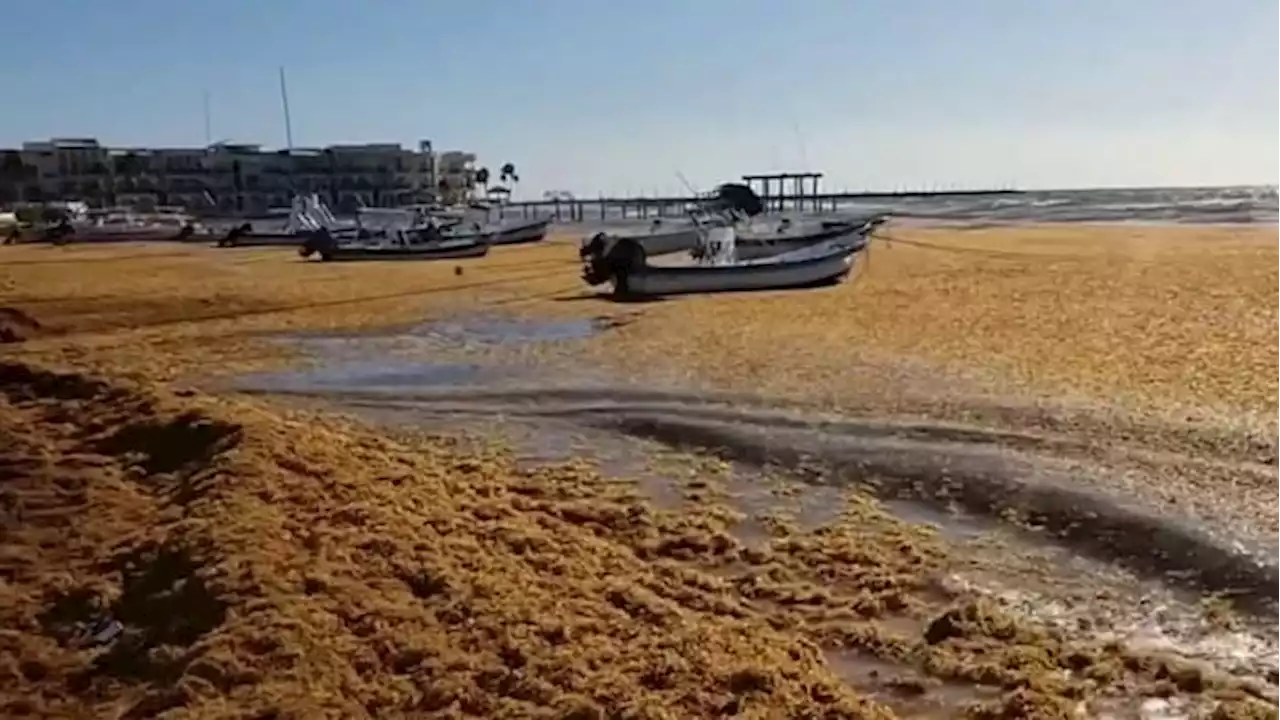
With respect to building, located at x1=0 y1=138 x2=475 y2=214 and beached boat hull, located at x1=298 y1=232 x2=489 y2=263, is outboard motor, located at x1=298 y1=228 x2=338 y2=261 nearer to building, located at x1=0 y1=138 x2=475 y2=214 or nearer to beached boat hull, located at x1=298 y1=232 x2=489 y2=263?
beached boat hull, located at x1=298 y1=232 x2=489 y2=263

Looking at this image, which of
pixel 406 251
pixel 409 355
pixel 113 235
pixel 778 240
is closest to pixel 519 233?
pixel 406 251

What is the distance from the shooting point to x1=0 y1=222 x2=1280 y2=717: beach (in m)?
5.86

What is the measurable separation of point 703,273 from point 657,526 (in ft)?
61.6

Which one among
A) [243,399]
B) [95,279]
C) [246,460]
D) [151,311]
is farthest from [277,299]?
[246,460]

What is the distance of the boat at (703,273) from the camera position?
88.0 feet

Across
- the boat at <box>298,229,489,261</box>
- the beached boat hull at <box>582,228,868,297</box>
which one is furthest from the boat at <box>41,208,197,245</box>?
the beached boat hull at <box>582,228,868,297</box>

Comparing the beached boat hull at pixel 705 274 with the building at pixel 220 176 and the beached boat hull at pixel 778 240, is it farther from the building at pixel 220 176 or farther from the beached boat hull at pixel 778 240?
the building at pixel 220 176

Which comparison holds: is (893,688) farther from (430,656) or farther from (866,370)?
(866,370)

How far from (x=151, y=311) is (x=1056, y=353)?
1669 cm

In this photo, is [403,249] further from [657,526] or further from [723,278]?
[657,526]

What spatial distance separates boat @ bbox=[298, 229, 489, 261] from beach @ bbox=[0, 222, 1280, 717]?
25109 millimetres

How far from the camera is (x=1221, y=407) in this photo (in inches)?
469

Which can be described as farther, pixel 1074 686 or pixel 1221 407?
pixel 1221 407

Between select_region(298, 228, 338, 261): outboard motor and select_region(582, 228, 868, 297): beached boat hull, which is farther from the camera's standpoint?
select_region(298, 228, 338, 261): outboard motor
